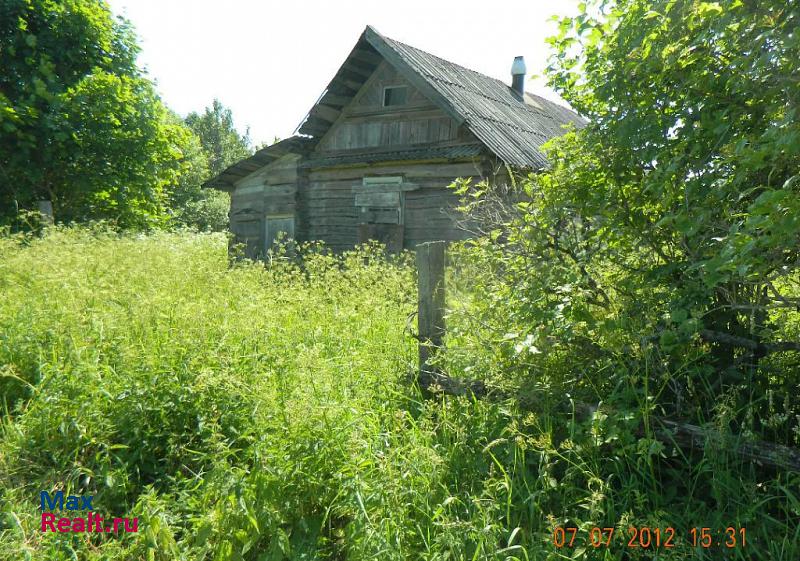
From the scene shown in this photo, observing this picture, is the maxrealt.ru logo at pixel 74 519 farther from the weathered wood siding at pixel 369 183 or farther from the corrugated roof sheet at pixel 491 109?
the weathered wood siding at pixel 369 183

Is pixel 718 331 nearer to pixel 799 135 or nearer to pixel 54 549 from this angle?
pixel 799 135

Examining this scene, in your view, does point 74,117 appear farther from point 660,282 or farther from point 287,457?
point 660,282

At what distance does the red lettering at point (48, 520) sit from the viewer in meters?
2.58

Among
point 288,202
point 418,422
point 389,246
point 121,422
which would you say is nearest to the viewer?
point 121,422

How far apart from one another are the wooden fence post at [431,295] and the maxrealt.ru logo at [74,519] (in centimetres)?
192

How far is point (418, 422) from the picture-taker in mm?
3271

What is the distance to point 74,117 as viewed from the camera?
A: 13445mm

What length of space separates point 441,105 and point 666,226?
7.10 meters

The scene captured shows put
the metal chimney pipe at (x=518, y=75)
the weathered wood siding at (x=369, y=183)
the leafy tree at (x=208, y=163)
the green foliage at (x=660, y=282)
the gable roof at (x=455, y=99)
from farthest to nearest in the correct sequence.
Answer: the leafy tree at (x=208, y=163) → the metal chimney pipe at (x=518, y=75) → the weathered wood siding at (x=369, y=183) → the gable roof at (x=455, y=99) → the green foliage at (x=660, y=282)

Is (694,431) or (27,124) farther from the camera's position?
(27,124)

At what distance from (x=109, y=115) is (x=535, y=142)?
34.4 feet

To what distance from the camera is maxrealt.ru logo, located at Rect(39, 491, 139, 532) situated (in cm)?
259

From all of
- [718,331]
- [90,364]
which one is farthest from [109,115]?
[718,331]

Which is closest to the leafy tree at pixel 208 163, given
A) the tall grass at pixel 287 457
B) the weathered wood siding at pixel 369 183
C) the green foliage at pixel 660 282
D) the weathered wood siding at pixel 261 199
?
the weathered wood siding at pixel 261 199
